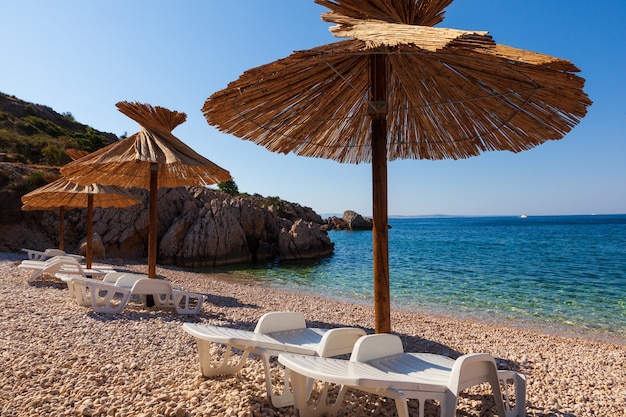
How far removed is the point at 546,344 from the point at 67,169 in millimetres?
8551

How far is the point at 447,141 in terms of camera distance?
4.50 metres

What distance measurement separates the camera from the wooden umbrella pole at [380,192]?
3346 millimetres

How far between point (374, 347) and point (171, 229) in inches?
780

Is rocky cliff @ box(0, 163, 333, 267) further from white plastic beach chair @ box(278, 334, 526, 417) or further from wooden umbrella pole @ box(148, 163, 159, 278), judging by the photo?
white plastic beach chair @ box(278, 334, 526, 417)

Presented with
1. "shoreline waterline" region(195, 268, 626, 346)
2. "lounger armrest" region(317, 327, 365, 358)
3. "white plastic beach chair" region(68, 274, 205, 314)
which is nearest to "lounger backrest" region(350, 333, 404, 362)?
"lounger armrest" region(317, 327, 365, 358)

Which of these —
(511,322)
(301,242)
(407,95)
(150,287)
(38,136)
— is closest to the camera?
(407,95)

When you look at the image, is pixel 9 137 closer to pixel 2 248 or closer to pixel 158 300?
pixel 2 248

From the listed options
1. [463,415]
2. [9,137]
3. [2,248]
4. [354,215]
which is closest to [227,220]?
Result: [2,248]

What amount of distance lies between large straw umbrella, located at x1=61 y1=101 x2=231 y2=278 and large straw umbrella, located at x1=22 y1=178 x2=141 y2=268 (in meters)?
2.70

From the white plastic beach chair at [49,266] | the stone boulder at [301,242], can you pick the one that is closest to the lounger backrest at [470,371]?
the white plastic beach chair at [49,266]

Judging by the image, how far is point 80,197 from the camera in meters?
11.8

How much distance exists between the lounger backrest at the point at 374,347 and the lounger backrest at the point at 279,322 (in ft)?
3.30

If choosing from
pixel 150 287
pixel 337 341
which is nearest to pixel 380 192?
pixel 337 341

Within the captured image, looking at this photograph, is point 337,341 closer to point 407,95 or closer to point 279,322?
point 279,322
